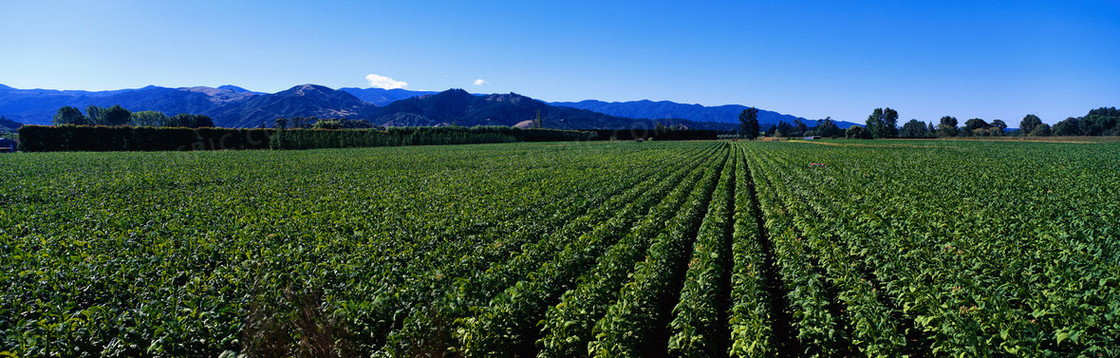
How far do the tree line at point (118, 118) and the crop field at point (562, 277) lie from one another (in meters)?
181

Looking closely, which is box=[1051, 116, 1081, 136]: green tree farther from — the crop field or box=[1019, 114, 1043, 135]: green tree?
the crop field

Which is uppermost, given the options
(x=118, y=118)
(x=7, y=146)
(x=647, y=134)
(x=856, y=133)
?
(x=118, y=118)

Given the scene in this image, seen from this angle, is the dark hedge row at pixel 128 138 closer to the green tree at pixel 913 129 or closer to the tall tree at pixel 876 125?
the tall tree at pixel 876 125

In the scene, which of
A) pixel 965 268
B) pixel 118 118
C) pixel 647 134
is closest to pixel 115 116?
pixel 118 118

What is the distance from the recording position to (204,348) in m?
5.46

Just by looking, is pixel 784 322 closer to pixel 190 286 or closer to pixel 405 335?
pixel 405 335

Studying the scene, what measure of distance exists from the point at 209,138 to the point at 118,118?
173392 mm

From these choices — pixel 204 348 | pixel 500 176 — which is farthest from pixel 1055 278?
pixel 500 176

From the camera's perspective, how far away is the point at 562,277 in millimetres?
7871

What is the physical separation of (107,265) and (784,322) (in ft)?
37.9

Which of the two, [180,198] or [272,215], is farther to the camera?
[180,198]

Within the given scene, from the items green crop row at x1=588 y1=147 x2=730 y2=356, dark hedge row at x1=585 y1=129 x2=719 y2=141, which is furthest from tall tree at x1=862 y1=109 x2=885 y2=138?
green crop row at x1=588 y1=147 x2=730 y2=356

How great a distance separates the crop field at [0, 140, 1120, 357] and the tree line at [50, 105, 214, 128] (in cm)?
18131

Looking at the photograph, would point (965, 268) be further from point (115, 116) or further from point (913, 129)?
point (115, 116)
